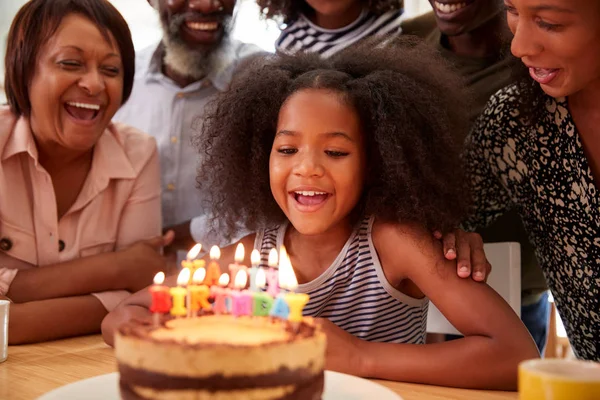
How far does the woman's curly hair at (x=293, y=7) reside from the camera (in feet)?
8.57

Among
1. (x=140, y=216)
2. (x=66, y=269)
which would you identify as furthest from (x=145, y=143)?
(x=66, y=269)

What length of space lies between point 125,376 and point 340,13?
1.97 metres

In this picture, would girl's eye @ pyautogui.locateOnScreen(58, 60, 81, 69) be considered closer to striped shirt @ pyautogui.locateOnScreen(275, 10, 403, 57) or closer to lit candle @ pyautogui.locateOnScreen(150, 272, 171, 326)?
striped shirt @ pyautogui.locateOnScreen(275, 10, 403, 57)

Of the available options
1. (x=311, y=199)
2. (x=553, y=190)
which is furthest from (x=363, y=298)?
(x=553, y=190)

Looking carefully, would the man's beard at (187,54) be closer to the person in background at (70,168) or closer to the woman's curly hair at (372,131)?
the person in background at (70,168)

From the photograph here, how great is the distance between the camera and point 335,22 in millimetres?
2654

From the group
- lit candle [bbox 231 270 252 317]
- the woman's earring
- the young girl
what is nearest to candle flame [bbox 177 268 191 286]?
lit candle [bbox 231 270 252 317]

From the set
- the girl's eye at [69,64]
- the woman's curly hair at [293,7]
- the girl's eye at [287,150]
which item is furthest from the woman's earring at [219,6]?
the girl's eye at [287,150]

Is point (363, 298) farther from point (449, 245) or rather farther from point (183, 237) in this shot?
point (183, 237)

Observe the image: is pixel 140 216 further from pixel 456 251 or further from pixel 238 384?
pixel 238 384

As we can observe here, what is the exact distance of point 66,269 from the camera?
2.12 meters

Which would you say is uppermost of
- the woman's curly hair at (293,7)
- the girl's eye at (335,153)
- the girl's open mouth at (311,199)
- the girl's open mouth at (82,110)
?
the woman's curly hair at (293,7)

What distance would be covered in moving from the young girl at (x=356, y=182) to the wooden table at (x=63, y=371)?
0.11m

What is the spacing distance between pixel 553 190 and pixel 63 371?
1.41m
